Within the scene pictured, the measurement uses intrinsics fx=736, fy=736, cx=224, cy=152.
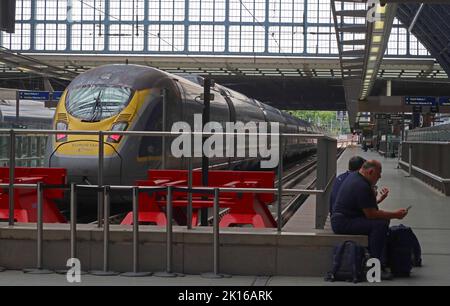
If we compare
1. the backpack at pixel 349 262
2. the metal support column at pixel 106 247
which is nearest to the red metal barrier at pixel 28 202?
the metal support column at pixel 106 247

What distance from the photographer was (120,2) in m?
68.5

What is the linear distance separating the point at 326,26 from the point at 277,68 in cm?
1652

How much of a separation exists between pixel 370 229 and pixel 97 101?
8144mm

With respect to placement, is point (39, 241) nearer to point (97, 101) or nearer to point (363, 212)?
point (363, 212)

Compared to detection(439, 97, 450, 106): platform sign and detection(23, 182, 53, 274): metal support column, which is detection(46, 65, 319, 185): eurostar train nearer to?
detection(23, 182, 53, 274): metal support column

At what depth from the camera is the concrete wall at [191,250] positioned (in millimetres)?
8023

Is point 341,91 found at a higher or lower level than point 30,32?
lower

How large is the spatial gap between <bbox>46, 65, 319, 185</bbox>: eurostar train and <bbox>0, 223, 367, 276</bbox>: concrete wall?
8.10 ft

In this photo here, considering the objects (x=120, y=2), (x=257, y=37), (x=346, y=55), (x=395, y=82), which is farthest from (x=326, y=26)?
(x=346, y=55)

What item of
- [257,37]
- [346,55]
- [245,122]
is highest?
[257,37]

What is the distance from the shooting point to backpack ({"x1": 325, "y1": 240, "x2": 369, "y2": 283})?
297 inches

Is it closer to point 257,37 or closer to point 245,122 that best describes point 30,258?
point 245,122

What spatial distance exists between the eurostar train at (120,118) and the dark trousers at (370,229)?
3.30m

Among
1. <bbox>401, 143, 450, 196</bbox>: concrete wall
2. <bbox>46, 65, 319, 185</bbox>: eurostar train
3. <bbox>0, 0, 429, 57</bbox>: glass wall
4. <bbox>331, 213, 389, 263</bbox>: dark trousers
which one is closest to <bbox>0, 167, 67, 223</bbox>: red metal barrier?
<bbox>46, 65, 319, 185</bbox>: eurostar train
